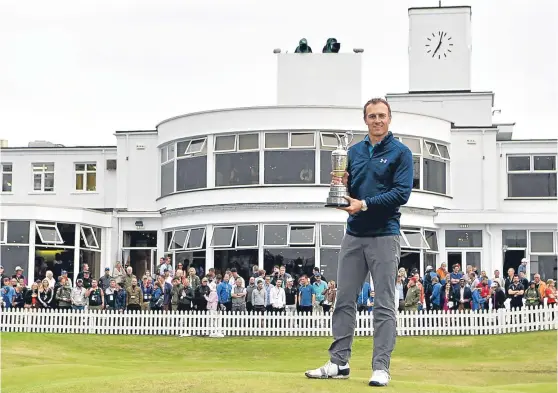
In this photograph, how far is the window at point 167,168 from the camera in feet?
140

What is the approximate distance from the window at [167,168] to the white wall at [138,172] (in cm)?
124

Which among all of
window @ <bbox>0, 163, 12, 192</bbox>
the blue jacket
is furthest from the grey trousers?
window @ <bbox>0, 163, 12, 192</bbox>

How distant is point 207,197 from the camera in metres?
40.8

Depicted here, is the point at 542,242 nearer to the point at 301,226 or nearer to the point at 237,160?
the point at 301,226

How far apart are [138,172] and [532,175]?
16.9m

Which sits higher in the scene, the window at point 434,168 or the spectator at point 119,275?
the window at point 434,168

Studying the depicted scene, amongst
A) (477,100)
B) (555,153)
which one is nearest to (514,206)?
(555,153)

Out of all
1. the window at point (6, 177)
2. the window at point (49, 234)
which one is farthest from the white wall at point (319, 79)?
the window at point (6, 177)

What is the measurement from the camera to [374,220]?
10773mm

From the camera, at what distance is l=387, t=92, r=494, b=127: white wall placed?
5112cm

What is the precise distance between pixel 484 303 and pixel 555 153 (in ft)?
45.7

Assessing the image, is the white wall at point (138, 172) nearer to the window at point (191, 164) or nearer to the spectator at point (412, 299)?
the window at point (191, 164)

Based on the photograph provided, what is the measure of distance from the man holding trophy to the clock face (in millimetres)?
43674

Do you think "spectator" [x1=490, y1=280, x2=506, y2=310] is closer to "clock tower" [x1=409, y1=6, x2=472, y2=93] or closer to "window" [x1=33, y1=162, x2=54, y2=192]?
"clock tower" [x1=409, y1=6, x2=472, y2=93]
